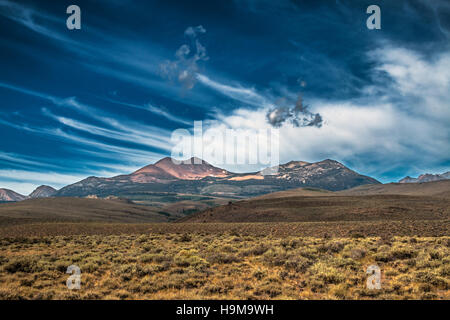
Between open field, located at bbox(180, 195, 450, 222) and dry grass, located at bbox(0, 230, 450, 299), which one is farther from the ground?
dry grass, located at bbox(0, 230, 450, 299)

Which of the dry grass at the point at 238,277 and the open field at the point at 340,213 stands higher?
the dry grass at the point at 238,277

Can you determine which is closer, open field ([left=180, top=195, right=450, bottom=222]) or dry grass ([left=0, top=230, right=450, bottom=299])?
dry grass ([left=0, top=230, right=450, bottom=299])

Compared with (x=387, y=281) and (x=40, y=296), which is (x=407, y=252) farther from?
(x=40, y=296)

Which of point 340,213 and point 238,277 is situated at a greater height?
point 238,277

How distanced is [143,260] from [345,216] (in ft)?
187

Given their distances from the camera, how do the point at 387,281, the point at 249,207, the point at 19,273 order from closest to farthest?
the point at 387,281 → the point at 19,273 → the point at 249,207

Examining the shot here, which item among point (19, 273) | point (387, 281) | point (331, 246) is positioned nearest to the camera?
point (387, 281)

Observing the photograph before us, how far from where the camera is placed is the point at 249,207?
91.8 meters

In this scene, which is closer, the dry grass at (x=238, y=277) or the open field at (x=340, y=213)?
the dry grass at (x=238, y=277)

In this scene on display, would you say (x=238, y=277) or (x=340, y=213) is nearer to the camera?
(x=238, y=277)
